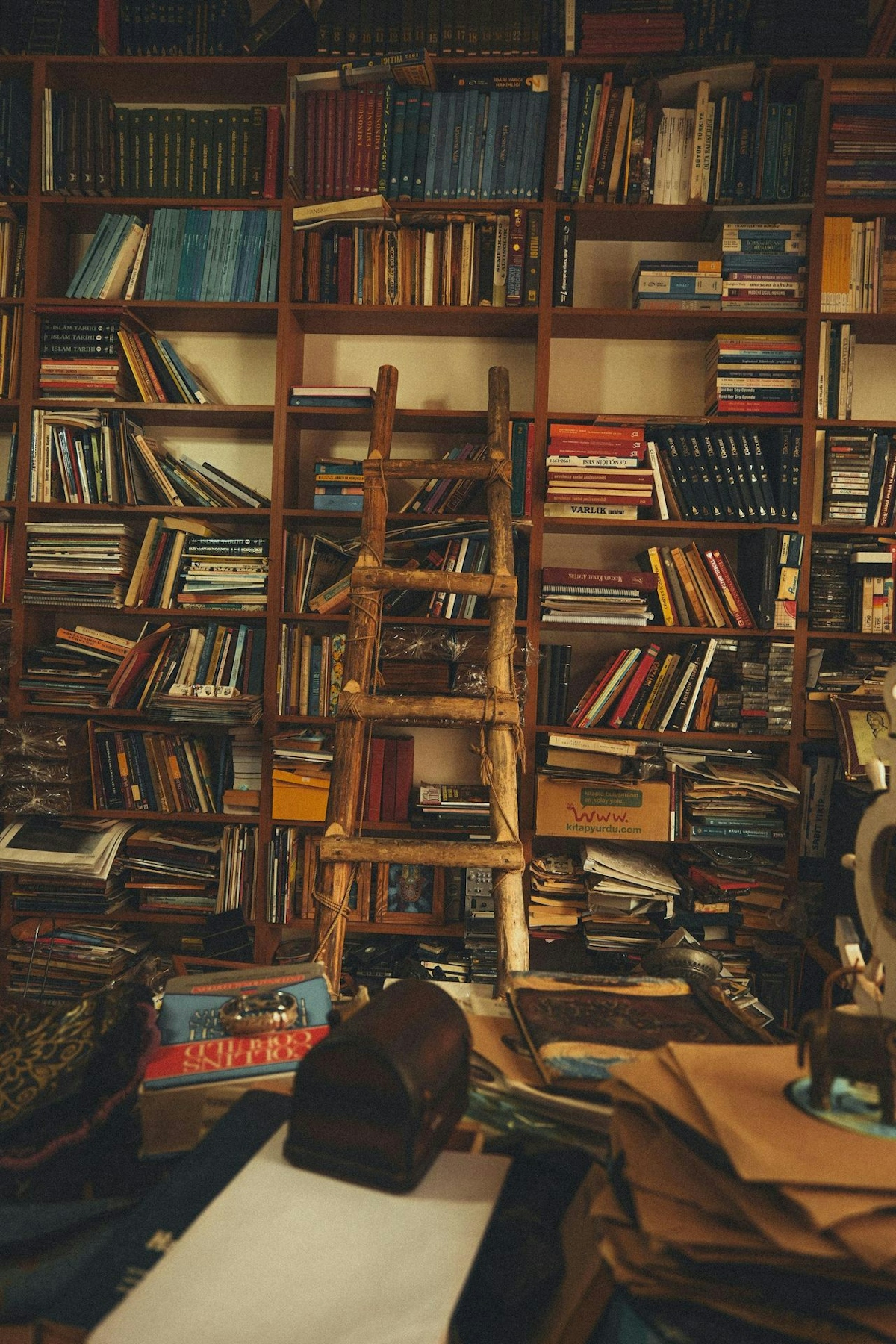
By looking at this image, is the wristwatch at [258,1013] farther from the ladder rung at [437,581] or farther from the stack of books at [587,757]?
the stack of books at [587,757]

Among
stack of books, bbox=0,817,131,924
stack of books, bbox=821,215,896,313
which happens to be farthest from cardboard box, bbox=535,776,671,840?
stack of books, bbox=821,215,896,313

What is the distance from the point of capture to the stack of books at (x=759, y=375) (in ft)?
8.92

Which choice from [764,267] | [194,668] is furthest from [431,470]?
[764,267]

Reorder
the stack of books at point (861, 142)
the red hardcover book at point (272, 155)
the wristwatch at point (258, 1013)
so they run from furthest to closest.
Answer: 1. the red hardcover book at point (272, 155)
2. the stack of books at point (861, 142)
3. the wristwatch at point (258, 1013)

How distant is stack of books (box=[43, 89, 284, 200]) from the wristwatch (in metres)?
2.56

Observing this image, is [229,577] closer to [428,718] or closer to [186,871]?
[186,871]

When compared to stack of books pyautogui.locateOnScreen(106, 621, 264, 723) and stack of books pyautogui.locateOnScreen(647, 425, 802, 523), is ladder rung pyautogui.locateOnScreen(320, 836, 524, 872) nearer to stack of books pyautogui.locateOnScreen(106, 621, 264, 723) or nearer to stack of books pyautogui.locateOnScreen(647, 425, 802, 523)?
stack of books pyautogui.locateOnScreen(106, 621, 264, 723)

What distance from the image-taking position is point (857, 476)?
2684mm

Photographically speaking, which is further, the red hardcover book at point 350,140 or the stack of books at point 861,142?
the red hardcover book at point 350,140

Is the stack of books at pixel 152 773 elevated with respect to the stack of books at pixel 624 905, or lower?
elevated

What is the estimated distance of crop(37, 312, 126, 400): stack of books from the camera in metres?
2.82

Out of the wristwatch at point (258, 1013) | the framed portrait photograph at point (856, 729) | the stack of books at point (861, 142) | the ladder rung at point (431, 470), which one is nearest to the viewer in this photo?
the wristwatch at point (258, 1013)

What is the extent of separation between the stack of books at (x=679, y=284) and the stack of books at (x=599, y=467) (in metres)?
0.39

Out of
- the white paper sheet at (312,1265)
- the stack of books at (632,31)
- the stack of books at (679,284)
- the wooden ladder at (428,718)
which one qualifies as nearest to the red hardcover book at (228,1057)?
the white paper sheet at (312,1265)
